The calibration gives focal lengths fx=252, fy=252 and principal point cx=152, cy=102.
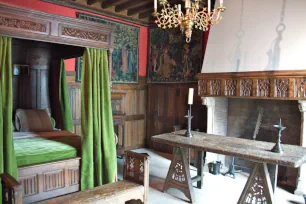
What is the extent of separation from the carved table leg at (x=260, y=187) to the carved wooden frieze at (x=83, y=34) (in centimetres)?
253

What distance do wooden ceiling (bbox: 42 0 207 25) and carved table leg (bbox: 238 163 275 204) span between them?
3.36m

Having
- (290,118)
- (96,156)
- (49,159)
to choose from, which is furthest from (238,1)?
(49,159)

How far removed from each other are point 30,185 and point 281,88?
12.0 ft

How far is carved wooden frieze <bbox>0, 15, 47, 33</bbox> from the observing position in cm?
267

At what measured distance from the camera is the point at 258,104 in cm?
467

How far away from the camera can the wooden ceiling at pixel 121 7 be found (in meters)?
5.07

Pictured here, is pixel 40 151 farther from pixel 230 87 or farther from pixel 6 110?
pixel 230 87

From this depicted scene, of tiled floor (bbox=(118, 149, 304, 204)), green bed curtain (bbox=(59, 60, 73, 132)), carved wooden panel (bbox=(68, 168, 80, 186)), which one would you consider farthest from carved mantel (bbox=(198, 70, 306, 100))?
carved wooden panel (bbox=(68, 168, 80, 186))

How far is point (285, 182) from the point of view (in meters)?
4.21

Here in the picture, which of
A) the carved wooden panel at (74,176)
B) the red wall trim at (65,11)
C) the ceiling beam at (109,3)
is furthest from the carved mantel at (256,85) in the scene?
the carved wooden panel at (74,176)

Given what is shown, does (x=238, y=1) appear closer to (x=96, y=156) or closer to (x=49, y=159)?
(x=96, y=156)

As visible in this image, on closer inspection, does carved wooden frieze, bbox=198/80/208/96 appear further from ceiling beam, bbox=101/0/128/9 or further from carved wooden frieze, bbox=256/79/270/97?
ceiling beam, bbox=101/0/128/9

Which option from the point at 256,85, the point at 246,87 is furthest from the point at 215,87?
the point at 256,85

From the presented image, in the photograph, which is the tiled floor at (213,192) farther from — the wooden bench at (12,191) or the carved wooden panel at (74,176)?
the wooden bench at (12,191)
